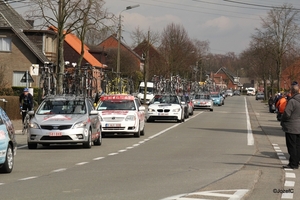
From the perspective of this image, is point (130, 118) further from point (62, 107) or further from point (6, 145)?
point (6, 145)

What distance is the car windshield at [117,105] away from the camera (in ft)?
85.5

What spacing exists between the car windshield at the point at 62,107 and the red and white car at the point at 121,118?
3.94 m

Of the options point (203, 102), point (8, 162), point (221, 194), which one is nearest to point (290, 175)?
point (221, 194)

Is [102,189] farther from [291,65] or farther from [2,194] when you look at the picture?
[291,65]

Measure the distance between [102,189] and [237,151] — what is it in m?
9.20

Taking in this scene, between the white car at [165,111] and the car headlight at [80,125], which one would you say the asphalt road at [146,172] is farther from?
the white car at [165,111]

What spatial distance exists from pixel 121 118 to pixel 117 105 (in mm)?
1332

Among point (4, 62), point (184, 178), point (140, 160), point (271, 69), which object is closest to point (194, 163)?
point (140, 160)

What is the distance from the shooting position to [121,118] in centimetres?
2503

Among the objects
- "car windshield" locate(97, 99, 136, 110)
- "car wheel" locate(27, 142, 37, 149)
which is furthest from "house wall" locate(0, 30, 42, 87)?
"car wheel" locate(27, 142, 37, 149)

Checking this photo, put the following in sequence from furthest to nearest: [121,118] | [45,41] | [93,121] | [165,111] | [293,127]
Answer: [45,41]
[165,111]
[121,118]
[93,121]
[293,127]

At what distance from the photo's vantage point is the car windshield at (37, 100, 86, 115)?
2077cm

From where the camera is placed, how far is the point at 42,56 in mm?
59250

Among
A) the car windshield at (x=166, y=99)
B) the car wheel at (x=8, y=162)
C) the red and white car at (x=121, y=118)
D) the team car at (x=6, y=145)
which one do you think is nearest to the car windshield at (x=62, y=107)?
the red and white car at (x=121, y=118)
